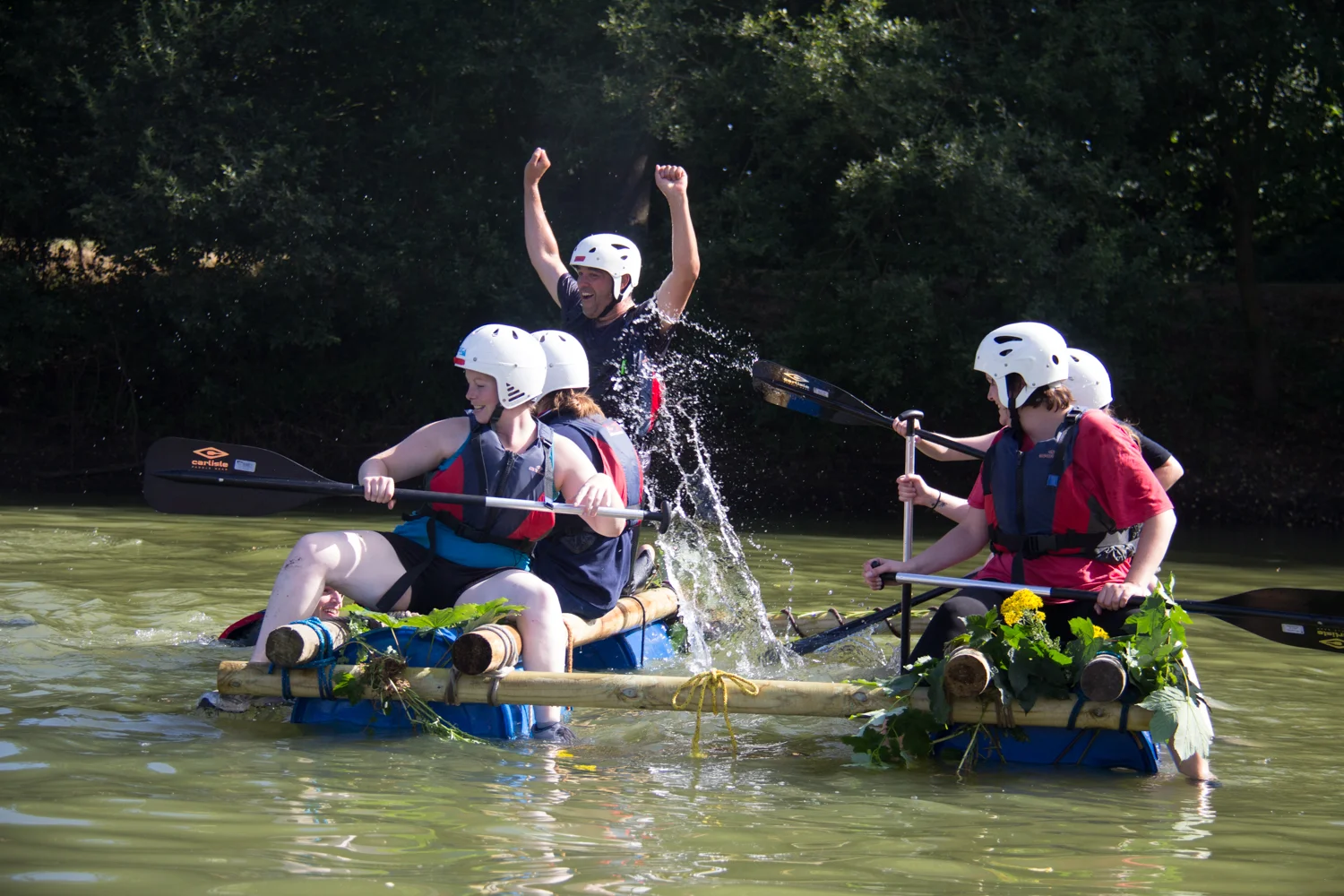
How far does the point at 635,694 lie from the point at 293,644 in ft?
3.86

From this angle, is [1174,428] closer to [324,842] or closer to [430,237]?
[430,237]

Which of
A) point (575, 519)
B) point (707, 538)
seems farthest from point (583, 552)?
point (707, 538)

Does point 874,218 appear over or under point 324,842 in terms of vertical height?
over

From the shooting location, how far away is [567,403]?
256 inches

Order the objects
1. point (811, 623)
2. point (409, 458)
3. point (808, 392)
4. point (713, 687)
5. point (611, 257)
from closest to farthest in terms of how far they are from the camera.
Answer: point (713, 687), point (409, 458), point (808, 392), point (611, 257), point (811, 623)

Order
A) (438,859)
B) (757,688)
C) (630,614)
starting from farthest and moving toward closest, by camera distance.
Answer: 1. (630,614)
2. (757,688)
3. (438,859)

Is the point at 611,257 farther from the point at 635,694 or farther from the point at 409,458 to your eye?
the point at 635,694

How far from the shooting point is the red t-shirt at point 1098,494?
5262mm

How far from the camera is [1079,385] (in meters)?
6.12

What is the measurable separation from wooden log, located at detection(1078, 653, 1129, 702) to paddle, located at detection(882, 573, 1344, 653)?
57 centimetres

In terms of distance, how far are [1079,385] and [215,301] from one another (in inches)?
525

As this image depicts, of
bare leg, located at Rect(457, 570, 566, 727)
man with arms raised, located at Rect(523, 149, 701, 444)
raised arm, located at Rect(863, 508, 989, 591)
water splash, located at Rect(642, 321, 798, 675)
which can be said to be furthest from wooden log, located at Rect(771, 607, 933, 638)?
bare leg, located at Rect(457, 570, 566, 727)

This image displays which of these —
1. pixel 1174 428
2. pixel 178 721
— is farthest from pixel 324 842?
pixel 1174 428

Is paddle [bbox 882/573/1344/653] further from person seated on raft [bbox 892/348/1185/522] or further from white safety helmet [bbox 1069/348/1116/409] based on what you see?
white safety helmet [bbox 1069/348/1116/409]
